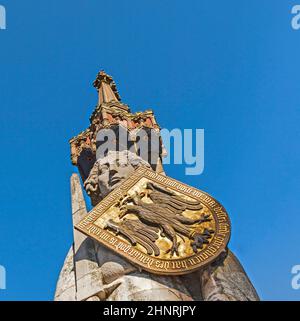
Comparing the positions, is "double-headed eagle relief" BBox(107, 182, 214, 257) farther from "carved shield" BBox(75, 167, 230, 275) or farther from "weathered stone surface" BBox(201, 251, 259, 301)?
"weathered stone surface" BBox(201, 251, 259, 301)

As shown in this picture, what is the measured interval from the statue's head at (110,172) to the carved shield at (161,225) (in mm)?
866

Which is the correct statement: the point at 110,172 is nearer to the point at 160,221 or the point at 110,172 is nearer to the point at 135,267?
the point at 160,221

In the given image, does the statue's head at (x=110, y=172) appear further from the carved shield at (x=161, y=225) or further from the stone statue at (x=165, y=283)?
the stone statue at (x=165, y=283)

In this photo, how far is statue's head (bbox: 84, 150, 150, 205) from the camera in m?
16.5

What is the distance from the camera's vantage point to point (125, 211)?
1448cm

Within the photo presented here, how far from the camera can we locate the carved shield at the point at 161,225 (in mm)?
12555

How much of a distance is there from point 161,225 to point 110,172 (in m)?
3.74

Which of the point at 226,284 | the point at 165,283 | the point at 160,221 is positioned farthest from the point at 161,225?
the point at 226,284

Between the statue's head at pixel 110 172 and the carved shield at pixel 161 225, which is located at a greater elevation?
the statue's head at pixel 110 172

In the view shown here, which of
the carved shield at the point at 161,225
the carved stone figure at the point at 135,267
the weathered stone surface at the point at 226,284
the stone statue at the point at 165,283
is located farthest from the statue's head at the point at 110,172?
the weathered stone surface at the point at 226,284
